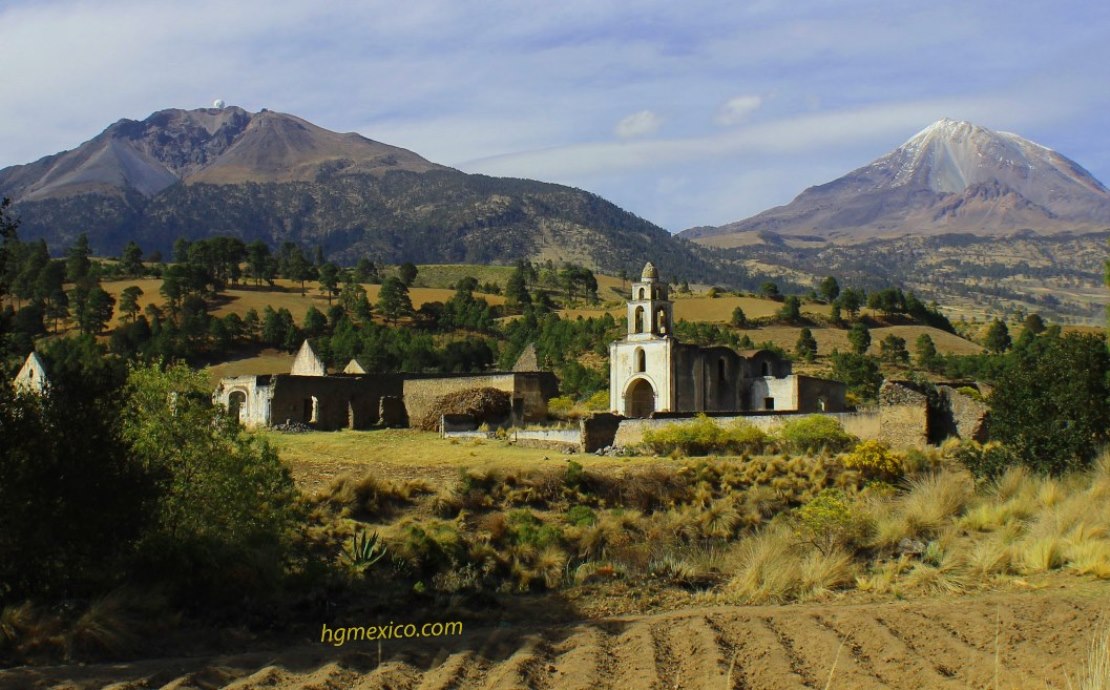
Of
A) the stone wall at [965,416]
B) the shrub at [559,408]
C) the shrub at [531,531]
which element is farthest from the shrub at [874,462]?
the shrub at [559,408]

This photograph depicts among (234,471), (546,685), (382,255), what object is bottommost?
(546,685)

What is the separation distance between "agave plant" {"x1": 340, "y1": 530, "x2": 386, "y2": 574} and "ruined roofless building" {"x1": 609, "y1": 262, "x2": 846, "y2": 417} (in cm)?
2249

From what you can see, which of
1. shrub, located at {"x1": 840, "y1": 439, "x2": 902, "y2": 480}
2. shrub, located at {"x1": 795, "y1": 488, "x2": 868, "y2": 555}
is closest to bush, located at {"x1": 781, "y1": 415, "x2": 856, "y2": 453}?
shrub, located at {"x1": 840, "y1": 439, "x2": 902, "y2": 480}

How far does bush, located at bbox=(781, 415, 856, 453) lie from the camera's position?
28.3 meters

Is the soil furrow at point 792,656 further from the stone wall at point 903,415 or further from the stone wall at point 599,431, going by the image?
the stone wall at point 599,431

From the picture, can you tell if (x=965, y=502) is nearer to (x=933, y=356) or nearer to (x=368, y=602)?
(x=368, y=602)

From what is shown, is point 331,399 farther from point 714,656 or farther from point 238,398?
point 714,656

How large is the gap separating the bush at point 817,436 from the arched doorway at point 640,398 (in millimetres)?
12578

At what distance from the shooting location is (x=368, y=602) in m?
15.9

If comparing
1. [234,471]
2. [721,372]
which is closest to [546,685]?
[234,471]

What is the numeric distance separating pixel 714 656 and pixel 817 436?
55.2ft

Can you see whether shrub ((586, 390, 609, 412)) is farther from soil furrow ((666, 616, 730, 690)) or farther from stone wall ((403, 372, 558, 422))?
soil furrow ((666, 616, 730, 690))

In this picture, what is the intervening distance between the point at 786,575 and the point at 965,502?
6.07 metres

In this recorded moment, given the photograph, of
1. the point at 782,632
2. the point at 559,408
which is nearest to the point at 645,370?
the point at 559,408
